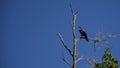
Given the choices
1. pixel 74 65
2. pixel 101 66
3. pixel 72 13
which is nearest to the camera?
pixel 74 65

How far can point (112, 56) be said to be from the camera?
20.2 meters

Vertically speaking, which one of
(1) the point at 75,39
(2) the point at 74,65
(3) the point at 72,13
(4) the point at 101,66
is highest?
(4) the point at 101,66

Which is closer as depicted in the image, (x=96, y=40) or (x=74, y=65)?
(x=74, y=65)

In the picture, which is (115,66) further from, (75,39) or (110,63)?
(75,39)

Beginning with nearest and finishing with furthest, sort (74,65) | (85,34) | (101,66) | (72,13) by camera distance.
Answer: (74,65), (72,13), (85,34), (101,66)

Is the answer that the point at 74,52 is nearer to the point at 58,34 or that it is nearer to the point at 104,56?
the point at 58,34

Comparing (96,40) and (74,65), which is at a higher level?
(96,40)

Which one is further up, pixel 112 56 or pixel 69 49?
pixel 112 56

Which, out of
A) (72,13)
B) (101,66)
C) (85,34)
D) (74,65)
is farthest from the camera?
(101,66)

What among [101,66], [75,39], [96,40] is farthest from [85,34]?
[101,66]

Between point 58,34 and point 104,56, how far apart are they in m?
10.1

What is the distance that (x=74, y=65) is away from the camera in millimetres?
10258

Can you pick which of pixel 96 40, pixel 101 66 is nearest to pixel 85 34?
pixel 96 40

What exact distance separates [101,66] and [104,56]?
1.34 m
